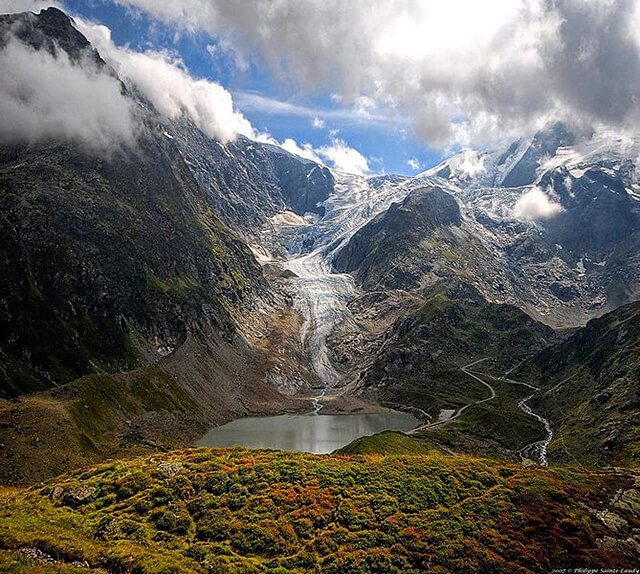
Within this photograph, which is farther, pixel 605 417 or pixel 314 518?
pixel 605 417

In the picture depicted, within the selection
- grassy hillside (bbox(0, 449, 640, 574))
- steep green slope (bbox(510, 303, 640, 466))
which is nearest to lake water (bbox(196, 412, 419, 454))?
steep green slope (bbox(510, 303, 640, 466))

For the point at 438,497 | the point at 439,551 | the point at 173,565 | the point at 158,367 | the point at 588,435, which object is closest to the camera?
the point at 173,565

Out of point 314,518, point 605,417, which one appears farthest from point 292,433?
point 314,518

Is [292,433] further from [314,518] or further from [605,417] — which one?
[314,518]

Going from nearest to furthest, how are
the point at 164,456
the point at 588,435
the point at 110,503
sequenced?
the point at 110,503 → the point at 164,456 → the point at 588,435

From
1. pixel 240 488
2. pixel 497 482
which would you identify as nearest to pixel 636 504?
pixel 497 482

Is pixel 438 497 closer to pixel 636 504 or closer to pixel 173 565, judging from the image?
pixel 636 504

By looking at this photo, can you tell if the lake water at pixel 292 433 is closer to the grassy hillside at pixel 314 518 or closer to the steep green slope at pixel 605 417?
the steep green slope at pixel 605 417
